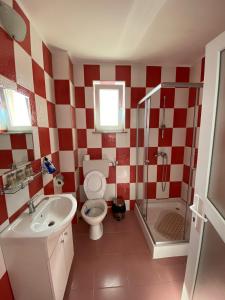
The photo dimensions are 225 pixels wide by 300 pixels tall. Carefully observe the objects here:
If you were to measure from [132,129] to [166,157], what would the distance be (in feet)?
2.28

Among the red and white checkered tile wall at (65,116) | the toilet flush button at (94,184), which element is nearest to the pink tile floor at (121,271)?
the toilet flush button at (94,184)

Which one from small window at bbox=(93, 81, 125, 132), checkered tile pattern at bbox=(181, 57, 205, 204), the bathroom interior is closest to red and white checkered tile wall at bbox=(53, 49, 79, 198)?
the bathroom interior

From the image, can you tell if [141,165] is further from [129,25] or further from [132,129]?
[129,25]

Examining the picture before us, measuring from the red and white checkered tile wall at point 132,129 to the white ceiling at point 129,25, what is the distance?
0.92 feet

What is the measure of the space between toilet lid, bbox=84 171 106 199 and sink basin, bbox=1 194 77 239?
0.77 m

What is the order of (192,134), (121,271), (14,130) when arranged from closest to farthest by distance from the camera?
(14,130) < (121,271) < (192,134)

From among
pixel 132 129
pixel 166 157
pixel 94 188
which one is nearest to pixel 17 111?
pixel 94 188

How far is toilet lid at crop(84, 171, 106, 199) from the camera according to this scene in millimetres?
2092

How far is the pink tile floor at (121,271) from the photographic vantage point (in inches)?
49.5

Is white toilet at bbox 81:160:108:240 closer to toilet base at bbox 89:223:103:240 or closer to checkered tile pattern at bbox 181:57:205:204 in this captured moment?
toilet base at bbox 89:223:103:240

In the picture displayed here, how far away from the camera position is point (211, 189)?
841 millimetres

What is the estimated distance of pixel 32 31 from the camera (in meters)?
1.26

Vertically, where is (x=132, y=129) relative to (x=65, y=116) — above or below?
below

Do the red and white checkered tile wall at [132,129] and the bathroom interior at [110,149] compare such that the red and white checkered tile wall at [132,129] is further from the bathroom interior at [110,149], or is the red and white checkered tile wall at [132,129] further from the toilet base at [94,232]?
the toilet base at [94,232]
